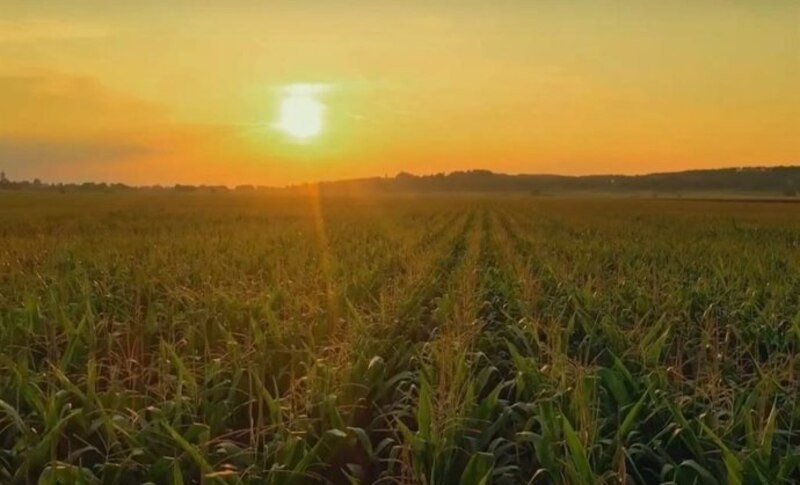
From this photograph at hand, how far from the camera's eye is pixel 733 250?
1705 centimetres

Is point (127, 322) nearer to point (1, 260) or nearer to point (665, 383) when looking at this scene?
point (665, 383)

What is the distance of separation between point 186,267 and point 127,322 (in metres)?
4.41

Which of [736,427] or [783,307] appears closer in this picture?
[736,427]

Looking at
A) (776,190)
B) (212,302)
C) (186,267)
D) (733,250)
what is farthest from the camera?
(776,190)

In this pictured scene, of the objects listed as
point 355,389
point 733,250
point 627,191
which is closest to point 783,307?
point 355,389

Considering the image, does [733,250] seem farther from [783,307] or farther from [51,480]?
[51,480]

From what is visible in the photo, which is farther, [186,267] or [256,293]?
[186,267]

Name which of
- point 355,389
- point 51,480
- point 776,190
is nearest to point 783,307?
point 355,389

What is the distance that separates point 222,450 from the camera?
359cm

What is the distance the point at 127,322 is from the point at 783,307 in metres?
7.31

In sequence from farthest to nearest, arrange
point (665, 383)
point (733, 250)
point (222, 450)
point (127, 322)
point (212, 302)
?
point (733, 250) → point (212, 302) → point (127, 322) → point (665, 383) → point (222, 450)

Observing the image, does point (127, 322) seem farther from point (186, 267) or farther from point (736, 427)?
point (736, 427)

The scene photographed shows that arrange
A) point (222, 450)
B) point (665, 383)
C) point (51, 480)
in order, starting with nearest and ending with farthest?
1. point (51, 480)
2. point (222, 450)
3. point (665, 383)

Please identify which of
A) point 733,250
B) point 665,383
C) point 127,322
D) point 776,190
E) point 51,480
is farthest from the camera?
point 776,190
